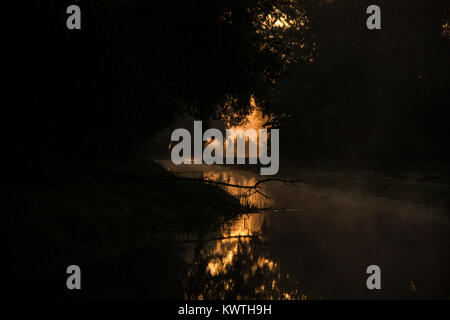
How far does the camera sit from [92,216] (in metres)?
13.8

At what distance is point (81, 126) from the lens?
13156 millimetres

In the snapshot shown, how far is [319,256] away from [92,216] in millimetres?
5568

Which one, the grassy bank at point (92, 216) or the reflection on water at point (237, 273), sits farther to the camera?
the grassy bank at point (92, 216)

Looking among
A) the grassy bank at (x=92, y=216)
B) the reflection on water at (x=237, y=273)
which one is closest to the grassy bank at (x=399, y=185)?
the grassy bank at (x=92, y=216)

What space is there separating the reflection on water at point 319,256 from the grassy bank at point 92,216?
4.54ft

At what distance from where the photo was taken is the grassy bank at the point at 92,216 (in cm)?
1120

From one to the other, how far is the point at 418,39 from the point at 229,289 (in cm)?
3622

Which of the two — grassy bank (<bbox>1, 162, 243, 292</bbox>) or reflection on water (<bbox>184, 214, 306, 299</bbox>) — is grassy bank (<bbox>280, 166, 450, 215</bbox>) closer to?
grassy bank (<bbox>1, 162, 243, 292</bbox>)

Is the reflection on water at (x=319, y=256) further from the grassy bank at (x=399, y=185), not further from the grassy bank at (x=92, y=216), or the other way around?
the grassy bank at (x=399, y=185)

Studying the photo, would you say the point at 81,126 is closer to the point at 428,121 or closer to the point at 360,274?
the point at 360,274

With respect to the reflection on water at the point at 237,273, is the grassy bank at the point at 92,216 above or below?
above

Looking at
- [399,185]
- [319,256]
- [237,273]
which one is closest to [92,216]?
[237,273]

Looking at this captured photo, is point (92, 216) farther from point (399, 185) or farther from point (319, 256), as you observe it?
point (399, 185)
